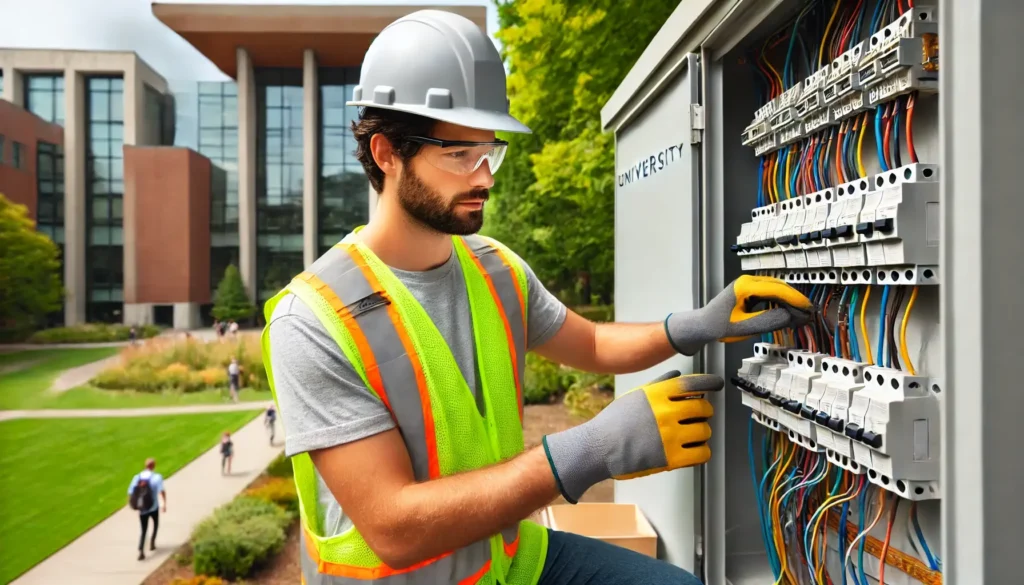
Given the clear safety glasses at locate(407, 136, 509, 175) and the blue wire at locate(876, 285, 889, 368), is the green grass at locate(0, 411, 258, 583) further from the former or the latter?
the blue wire at locate(876, 285, 889, 368)

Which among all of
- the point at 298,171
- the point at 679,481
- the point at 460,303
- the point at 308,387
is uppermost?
the point at 298,171

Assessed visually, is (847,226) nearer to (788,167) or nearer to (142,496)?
(788,167)

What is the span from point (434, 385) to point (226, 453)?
4639mm

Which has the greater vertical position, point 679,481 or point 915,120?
point 915,120

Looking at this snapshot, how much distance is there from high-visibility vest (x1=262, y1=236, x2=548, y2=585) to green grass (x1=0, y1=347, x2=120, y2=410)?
5.03m

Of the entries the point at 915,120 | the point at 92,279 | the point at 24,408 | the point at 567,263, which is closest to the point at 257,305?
the point at 92,279

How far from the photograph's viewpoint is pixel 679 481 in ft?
5.77

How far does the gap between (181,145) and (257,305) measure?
162 cm

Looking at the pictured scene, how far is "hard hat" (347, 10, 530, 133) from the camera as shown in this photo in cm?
115

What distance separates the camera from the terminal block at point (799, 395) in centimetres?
115

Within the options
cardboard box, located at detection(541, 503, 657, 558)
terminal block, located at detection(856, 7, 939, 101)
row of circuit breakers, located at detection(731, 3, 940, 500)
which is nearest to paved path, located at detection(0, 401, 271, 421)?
cardboard box, located at detection(541, 503, 657, 558)

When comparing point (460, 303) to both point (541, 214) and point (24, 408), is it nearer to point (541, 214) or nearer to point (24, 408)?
point (541, 214)
